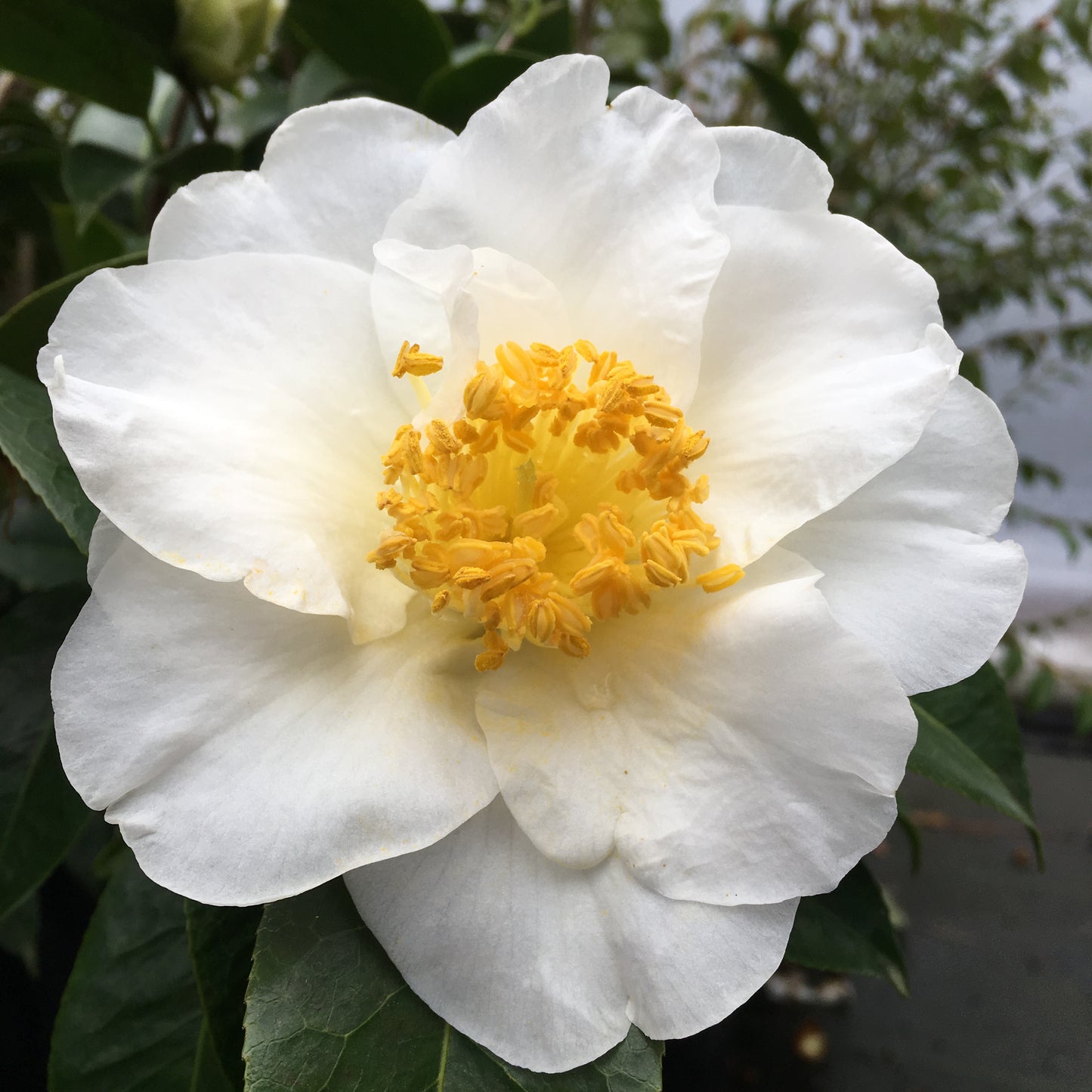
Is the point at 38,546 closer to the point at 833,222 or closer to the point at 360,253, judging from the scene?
the point at 360,253

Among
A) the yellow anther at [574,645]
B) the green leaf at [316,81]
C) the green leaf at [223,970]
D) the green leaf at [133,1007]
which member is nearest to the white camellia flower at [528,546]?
the yellow anther at [574,645]

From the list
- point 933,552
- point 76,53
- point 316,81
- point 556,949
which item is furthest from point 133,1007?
point 316,81

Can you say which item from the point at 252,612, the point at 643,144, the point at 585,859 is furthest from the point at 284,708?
the point at 643,144

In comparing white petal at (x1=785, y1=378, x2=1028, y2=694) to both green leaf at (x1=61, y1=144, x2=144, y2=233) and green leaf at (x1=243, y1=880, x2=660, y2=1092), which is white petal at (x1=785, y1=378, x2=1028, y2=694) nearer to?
green leaf at (x1=243, y1=880, x2=660, y2=1092)

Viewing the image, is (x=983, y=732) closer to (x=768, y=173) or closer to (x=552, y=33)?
(x=768, y=173)

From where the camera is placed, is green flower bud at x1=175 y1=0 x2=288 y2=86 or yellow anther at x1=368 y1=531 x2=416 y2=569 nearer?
yellow anther at x1=368 y1=531 x2=416 y2=569


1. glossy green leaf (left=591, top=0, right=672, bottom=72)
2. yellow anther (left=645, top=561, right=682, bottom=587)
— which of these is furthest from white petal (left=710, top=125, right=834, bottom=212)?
glossy green leaf (left=591, top=0, right=672, bottom=72)
